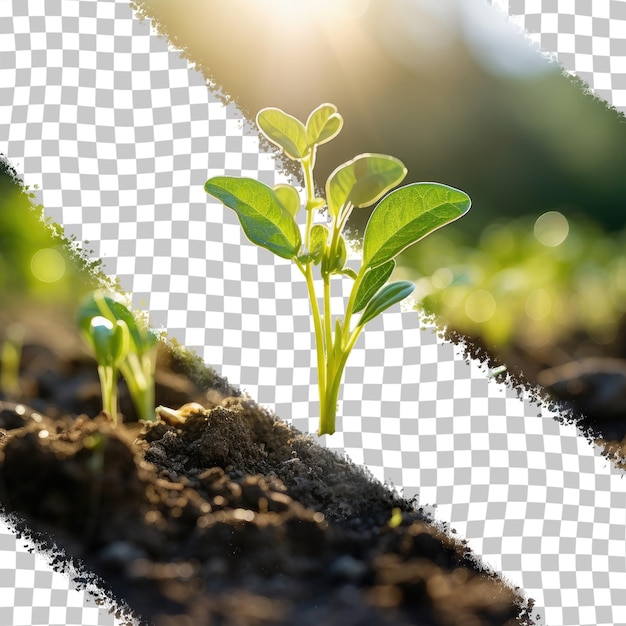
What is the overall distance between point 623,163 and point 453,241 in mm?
1504

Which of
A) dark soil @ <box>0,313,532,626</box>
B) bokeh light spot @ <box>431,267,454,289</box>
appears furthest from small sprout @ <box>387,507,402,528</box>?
bokeh light spot @ <box>431,267,454,289</box>

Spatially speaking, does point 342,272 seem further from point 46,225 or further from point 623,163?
point 623,163

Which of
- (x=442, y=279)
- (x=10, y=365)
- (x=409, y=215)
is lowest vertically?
(x=10, y=365)

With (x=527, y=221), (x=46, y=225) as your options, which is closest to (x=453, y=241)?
(x=527, y=221)

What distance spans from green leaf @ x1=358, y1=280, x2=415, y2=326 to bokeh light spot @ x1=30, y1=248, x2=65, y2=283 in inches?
31.9

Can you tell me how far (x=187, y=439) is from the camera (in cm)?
112

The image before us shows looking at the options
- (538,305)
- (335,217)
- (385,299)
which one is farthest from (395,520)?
(538,305)

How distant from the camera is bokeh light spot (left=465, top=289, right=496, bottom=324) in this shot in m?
1.92

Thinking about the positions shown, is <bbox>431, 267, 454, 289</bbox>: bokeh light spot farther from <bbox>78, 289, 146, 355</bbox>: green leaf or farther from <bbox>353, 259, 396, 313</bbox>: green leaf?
<bbox>78, 289, 146, 355</bbox>: green leaf

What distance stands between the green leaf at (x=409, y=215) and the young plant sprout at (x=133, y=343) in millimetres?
433

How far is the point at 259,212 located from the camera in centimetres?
109

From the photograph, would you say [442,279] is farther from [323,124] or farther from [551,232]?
[323,124]

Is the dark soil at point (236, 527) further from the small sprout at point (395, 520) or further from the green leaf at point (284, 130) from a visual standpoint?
the green leaf at point (284, 130)

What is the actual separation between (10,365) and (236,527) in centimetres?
83
